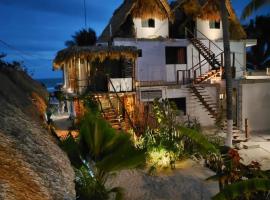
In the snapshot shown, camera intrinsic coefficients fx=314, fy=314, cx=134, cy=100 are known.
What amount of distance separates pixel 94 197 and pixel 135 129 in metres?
6.27

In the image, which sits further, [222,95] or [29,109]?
[222,95]

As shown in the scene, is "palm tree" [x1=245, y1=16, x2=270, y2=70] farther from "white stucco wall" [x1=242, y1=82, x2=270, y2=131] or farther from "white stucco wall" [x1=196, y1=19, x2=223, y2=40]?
"white stucco wall" [x1=242, y1=82, x2=270, y2=131]

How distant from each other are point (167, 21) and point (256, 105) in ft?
29.3

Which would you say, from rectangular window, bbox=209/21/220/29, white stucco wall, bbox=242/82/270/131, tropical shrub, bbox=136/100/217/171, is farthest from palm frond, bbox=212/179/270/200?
rectangular window, bbox=209/21/220/29

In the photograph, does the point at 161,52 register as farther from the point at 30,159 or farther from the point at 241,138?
the point at 30,159

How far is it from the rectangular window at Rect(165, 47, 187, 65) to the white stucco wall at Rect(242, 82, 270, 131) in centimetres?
521

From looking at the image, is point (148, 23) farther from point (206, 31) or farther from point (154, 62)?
point (206, 31)

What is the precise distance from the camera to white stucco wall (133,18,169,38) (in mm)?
22734

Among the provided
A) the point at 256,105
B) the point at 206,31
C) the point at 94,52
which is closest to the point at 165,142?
the point at 94,52

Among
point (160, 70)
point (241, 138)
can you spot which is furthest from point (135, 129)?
point (160, 70)

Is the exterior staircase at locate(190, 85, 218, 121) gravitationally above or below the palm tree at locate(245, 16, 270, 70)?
below

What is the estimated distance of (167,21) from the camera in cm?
2370

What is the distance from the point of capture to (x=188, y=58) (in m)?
23.3

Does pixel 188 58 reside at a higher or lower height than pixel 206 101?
higher
